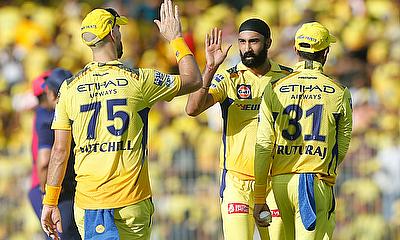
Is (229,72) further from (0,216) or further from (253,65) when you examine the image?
(0,216)

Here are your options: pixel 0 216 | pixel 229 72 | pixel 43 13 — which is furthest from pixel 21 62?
pixel 229 72

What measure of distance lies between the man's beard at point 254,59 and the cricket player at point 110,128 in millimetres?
1462

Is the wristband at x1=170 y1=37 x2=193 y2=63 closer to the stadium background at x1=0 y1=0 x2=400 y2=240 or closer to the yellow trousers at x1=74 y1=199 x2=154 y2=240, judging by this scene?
the yellow trousers at x1=74 y1=199 x2=154 y2=240

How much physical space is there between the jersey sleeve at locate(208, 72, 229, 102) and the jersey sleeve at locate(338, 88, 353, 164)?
142 cm

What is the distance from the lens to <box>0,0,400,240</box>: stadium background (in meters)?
15.3

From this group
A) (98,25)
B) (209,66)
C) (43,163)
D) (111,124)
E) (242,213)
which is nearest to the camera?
(111,124)

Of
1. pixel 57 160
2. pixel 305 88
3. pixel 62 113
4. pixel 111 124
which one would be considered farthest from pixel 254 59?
pixel 57 160

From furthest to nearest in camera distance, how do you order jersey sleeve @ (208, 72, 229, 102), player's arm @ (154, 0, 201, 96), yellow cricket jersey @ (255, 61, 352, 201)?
1. jersey sleeve @ (208, 72, 229, 102)
2. yellow cricket jersey @ (255, 61, 352, 201)
3. player's arm @ (154, 0, 201, 96)

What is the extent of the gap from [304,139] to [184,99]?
8.34 meters

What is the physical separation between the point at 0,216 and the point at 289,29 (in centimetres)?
611

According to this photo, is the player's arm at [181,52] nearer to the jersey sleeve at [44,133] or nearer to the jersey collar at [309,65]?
the jersey collar at [309,65]

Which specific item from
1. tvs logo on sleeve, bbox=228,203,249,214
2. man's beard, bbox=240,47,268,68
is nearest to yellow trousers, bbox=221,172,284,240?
tvs logo on sleeve, bbox=228,203,249,214

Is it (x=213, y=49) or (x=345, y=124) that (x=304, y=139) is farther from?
(x=213, y=49)

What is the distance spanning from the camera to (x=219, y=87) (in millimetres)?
9891
